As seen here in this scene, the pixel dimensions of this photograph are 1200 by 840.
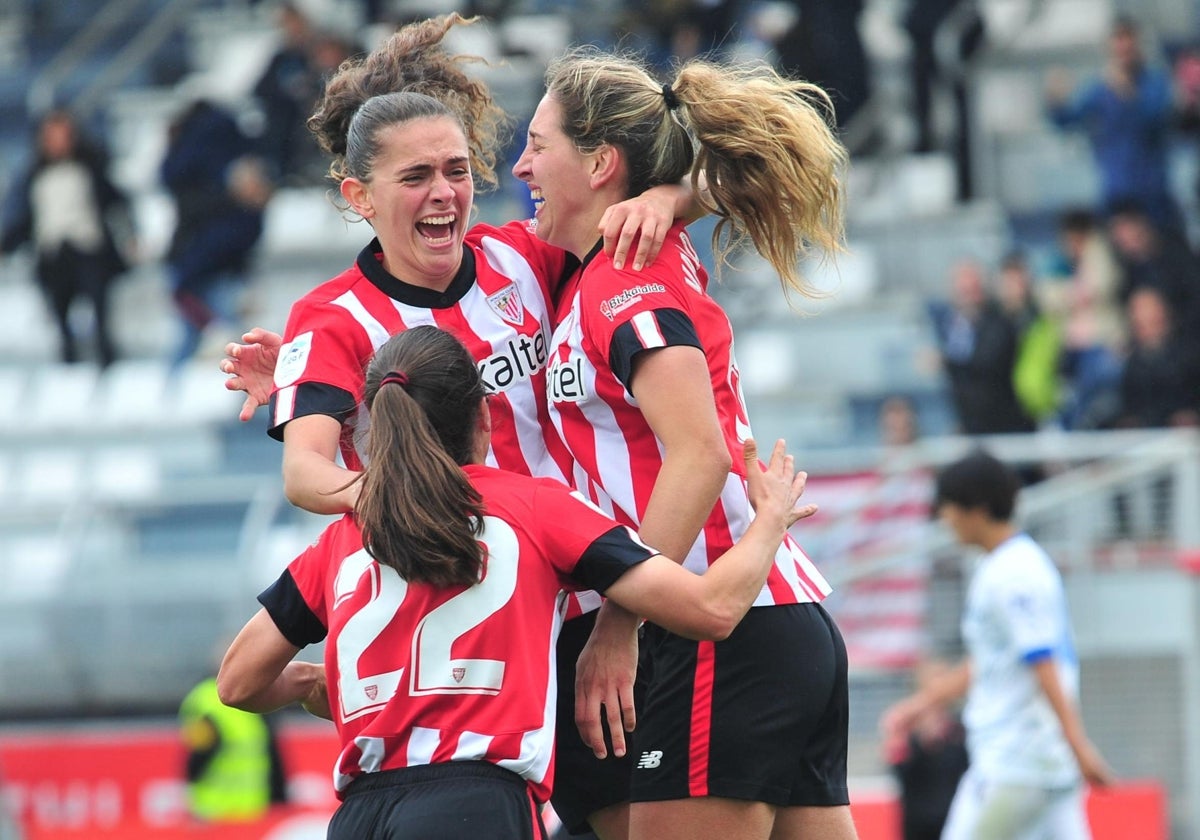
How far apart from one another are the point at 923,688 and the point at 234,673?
6.06m

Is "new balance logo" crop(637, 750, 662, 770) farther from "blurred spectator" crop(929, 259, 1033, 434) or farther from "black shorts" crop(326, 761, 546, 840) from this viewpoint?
"blurred spectator" crop(929, 259, 1033, 434)

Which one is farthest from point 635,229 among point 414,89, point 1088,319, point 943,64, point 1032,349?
point 943,64

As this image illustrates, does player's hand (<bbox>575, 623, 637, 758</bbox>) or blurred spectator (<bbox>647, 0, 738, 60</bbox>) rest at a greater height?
blurred spectator (<bbox>647, 0, 738, 60</bbox>)

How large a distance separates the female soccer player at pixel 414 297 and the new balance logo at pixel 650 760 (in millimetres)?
623

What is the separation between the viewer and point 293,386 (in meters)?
3.82

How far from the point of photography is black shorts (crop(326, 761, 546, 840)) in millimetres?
3209

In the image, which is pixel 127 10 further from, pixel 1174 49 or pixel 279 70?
pixel 1174 49

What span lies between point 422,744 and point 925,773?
19.5ft

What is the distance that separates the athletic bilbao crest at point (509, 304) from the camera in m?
4.06

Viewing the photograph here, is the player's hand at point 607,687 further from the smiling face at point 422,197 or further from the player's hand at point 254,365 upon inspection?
the player's hand at point 254,365

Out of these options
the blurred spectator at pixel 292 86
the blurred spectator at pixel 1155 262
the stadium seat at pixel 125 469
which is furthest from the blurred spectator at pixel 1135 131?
the stadium seat at pixel 125 469

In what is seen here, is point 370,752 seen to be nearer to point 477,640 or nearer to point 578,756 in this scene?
point 477,640

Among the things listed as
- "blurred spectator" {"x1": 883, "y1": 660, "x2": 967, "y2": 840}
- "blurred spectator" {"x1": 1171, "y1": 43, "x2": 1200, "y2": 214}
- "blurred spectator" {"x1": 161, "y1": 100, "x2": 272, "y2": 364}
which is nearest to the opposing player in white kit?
"blurred spectator" {"x1": 883, "y1": 660, "x2": 967, "y2": 840}

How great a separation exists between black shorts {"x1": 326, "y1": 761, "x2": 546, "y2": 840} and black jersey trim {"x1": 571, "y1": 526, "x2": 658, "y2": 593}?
37 centimetres
